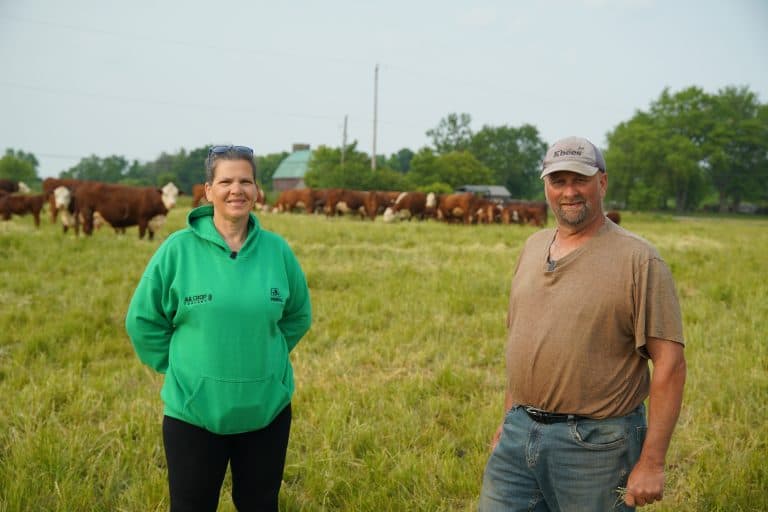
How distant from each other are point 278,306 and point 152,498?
1648mm

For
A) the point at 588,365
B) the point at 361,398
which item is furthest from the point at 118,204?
the point at 588,365

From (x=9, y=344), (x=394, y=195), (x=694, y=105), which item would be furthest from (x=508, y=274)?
(x=694, y=105)

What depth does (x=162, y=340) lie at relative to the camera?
241 centimetres

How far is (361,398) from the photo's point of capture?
15.2 ft

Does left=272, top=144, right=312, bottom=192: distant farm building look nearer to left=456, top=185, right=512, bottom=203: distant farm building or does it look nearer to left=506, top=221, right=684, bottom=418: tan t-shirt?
left=456, top=185, right=512, bottom=203: distant farm building

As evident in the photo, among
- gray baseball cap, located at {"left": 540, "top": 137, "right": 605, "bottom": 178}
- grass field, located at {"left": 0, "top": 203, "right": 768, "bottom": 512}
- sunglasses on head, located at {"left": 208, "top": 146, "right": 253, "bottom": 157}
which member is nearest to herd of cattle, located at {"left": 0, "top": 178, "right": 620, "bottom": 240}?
grass field, located at {"left": 0, "top": 203, "right": 768, "bottom": 512}

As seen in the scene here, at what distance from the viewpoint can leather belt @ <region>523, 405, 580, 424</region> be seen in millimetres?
2223

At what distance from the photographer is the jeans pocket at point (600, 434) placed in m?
2.13

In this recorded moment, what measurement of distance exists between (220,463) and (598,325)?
5.17 feet

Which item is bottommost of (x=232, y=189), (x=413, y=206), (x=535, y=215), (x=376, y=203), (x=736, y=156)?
(x=535, y=215)

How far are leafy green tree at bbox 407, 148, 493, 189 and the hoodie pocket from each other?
57.6m

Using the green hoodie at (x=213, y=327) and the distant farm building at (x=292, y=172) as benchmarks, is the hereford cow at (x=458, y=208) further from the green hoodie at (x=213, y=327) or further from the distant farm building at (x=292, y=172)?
the distant farm building at (x=292, y=172)

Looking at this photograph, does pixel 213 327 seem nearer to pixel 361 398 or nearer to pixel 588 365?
pixel 588 365

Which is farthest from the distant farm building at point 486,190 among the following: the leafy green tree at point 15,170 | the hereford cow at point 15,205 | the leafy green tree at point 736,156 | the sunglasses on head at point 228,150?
the sunglasses on head at point 228,150
